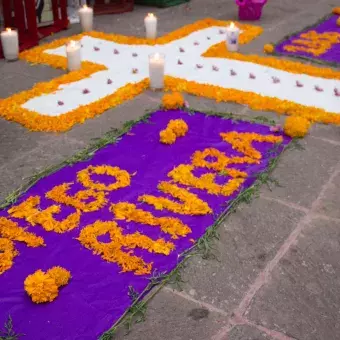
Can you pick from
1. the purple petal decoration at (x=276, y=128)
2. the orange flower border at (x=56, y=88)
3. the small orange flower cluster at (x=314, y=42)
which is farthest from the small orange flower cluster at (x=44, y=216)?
the small orange flower cluster at (x=314, y=42)

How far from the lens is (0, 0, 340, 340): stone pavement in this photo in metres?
2.04

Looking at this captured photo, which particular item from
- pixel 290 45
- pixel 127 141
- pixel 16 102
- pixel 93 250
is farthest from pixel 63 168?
pixel 290 45

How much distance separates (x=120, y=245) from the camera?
245 cm

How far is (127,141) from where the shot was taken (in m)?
3.48

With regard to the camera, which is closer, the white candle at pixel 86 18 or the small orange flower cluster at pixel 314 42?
the small orange flower cluster at pixel 314 42

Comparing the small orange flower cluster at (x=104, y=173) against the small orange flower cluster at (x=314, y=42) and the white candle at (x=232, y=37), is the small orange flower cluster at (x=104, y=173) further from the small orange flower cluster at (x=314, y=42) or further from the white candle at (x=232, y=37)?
the small orange flower cluster at (x=314, y=42)

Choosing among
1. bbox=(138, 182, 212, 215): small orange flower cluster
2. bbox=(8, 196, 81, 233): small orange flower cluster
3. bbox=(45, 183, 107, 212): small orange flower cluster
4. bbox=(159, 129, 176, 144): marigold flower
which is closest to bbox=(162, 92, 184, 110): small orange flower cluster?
bbox=(159, 129, 176, 144): marigold flower

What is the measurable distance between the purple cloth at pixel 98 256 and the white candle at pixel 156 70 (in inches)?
34.5

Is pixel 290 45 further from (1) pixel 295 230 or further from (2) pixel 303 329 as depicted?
(2) pixel 303 329

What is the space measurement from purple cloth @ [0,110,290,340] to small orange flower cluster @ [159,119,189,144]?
47mm

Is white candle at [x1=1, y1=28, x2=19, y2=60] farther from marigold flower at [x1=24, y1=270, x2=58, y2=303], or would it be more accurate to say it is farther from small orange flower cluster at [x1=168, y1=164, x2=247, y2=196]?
marigold flower at [x1=24, y1=270, x2=58, y2=303]

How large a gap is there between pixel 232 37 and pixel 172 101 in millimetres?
1709

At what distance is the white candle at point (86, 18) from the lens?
6.01 meters

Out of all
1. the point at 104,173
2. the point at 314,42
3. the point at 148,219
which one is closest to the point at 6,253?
the point at 148,219
